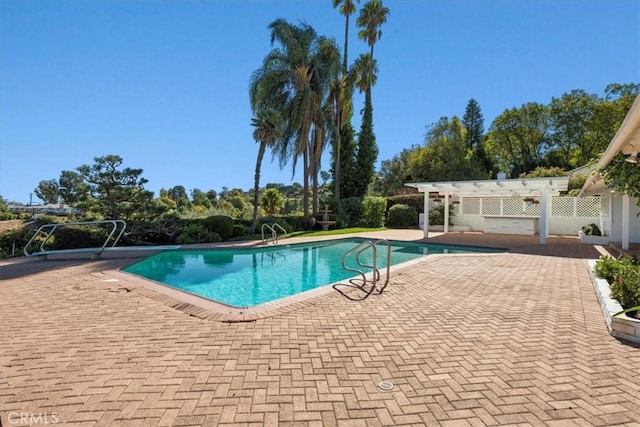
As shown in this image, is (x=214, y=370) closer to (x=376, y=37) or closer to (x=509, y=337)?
(x=509, y=337)

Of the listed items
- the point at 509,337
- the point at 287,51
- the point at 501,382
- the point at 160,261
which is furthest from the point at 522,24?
the point at 160,261

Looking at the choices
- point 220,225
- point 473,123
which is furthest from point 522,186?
point 473,123

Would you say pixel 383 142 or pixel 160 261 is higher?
pixel 383 142

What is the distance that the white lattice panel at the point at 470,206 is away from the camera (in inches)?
771

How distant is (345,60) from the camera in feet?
76.5

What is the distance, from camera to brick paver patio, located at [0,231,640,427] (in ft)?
7.60

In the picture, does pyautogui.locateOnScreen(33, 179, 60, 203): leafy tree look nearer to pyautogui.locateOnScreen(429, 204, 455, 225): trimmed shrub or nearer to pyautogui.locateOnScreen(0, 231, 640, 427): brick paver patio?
pyautogui.locateOnScreen(429, 204, 455, 225): trimmed shrub

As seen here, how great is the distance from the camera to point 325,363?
3.04 metres

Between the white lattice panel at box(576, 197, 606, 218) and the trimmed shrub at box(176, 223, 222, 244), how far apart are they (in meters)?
17.3

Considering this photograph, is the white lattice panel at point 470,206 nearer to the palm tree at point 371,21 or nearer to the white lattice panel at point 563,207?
the white lattice panel at point 563,207

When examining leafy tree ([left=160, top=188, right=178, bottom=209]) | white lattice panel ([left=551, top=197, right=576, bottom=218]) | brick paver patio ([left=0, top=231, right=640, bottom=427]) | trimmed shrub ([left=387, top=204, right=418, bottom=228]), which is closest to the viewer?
brick paver patio ([left=0, top=231, right=640, bottom=427])

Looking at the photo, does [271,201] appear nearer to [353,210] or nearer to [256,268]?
[353,210]

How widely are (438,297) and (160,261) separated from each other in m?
8.54

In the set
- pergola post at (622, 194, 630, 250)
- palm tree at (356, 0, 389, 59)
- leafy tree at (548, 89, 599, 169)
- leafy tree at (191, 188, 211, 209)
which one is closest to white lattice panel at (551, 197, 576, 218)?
pergola post at (622, 194, 630, 250)
